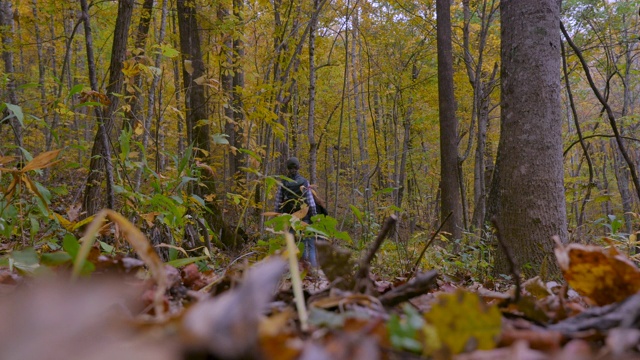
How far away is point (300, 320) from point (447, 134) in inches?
296

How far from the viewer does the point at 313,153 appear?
828 centimetres

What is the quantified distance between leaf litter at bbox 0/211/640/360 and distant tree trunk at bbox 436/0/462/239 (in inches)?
268

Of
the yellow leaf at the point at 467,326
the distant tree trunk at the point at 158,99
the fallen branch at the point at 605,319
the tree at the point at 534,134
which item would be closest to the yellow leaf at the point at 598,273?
the fallen branch at the point at 605,319

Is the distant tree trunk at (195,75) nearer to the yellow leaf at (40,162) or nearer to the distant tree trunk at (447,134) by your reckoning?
the distant tree trunk at (447,134)

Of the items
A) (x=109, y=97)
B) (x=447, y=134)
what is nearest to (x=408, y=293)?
(x=109, y=97)

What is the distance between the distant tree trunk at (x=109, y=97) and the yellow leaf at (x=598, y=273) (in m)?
2.39

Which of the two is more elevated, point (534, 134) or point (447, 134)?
point (447, 134)

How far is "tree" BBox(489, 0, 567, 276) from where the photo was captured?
3.08 meters

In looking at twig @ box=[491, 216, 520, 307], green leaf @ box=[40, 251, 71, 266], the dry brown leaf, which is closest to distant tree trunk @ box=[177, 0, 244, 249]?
green leaf @ box=[40, 251, 71, 266]

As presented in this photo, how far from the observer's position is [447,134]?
300 inches

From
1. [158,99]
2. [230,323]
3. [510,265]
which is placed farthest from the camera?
[158,99]

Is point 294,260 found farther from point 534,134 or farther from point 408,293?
point 534,134

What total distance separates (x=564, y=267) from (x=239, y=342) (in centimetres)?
64

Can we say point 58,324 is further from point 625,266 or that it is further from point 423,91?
point 423,91
